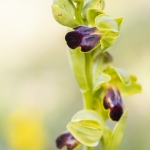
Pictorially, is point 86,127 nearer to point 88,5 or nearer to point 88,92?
point 88,92

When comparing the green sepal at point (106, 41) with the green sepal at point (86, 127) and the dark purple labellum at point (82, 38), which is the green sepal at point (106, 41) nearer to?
the dark purple labellum at point (82, 38)

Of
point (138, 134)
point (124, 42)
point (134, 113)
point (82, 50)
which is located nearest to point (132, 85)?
point (82, 50)

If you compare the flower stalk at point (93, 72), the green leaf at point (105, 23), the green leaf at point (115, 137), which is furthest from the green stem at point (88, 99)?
the green leaf at point (105, 23)

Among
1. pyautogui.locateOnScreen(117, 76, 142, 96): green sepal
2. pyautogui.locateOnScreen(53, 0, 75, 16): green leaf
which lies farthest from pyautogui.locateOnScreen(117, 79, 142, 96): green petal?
pyautogui.locateOnScreen(53, 0, 75, 16): green leaf

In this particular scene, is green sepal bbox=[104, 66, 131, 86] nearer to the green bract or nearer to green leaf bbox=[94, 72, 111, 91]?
green leaf bbox=[94, 72, 111, 91]

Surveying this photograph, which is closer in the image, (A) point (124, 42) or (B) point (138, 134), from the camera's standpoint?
(B) point (138, 134)

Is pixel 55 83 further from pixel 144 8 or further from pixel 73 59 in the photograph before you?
pixel 73 59

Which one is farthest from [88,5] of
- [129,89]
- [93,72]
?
[129,89]

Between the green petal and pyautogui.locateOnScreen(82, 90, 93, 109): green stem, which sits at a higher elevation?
pyautogui.locateOnScreen(82, 90, 93, 109): green stem
